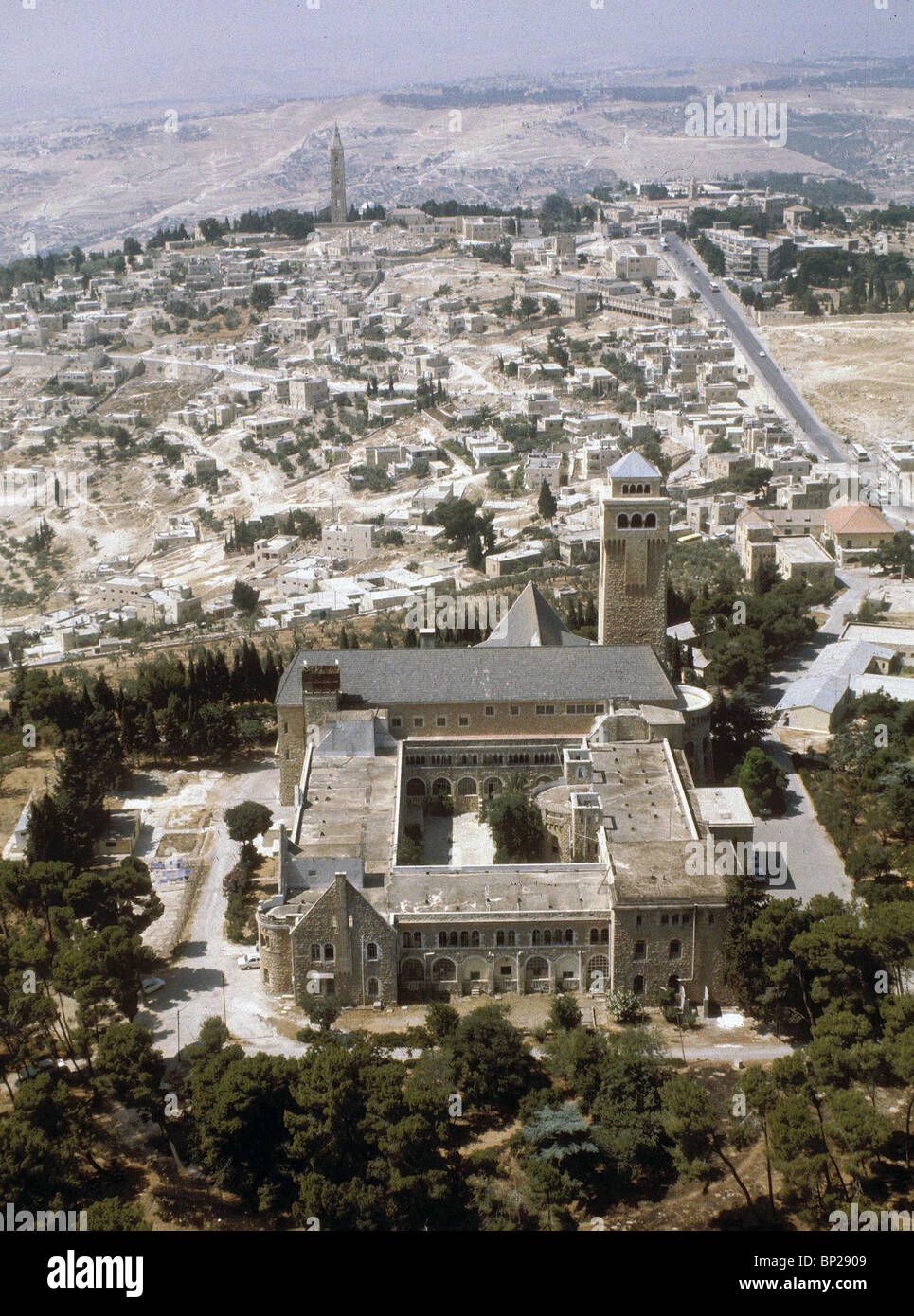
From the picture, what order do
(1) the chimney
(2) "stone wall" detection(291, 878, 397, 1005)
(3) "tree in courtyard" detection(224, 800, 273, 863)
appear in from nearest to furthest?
(1) the chimney < (2) "stone wall" detection(291, 878, 397, 1005) < (3) "tree in courtyard" detection(224, 800, 273, 863)

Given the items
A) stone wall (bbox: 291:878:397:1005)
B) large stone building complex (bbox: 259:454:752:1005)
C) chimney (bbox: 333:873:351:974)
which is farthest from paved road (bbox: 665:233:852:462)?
chimney (bbox: 333:873:351:974)

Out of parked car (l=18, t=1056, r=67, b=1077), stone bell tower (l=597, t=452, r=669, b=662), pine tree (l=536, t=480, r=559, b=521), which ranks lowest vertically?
pine tree (l=536, t=480, r=559, b=521)

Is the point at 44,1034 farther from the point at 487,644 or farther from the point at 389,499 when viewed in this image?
the point at 389,499

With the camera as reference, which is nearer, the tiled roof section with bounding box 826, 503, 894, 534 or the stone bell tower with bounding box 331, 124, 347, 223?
the tiled roof section with bounding box 826, 503, 894, 534

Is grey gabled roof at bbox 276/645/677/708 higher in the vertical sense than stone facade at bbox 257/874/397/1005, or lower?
higher

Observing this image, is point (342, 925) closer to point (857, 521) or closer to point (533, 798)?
point (533, 798)

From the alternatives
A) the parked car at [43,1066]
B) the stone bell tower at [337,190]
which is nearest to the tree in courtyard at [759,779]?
the parked car at [43,1066]

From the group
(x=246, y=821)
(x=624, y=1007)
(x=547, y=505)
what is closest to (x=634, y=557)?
(x=246, y=821)

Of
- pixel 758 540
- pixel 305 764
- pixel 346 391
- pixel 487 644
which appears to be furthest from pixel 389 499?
pixel 305 764

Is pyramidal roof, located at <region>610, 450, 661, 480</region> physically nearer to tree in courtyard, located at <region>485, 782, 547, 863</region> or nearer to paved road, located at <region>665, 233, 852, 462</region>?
tree in courtyard, located at <region>485, 782, 547, 863</region>
